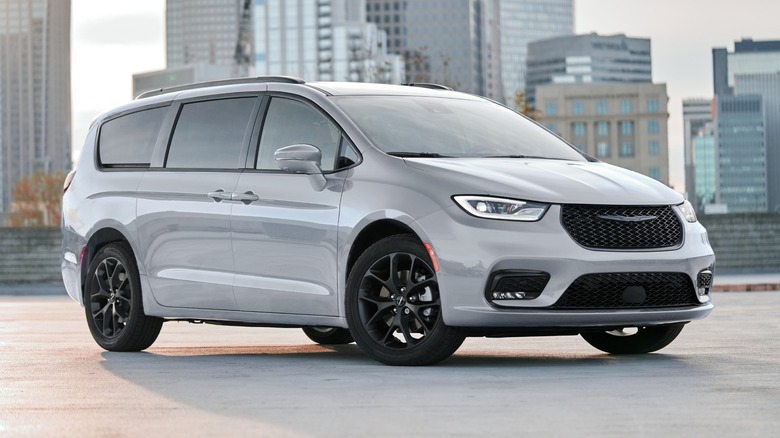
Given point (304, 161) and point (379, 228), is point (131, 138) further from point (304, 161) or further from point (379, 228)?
point (379, 228)

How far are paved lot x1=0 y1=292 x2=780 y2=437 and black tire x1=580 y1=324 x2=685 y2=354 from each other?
15 centimetres

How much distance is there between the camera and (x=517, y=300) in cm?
825

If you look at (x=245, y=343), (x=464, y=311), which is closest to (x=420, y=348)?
(x=464, y=311)

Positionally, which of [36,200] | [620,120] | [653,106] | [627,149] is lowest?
[36,200]

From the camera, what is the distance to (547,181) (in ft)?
27.8

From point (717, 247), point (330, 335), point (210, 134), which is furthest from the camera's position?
point (717, 247)

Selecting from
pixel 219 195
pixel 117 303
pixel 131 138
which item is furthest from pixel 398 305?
pixel 131 138

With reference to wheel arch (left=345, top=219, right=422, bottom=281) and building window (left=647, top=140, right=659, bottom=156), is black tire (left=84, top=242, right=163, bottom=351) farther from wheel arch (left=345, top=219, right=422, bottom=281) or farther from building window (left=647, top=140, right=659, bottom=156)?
building window (left=647, top=140, right=659, bottom=156)

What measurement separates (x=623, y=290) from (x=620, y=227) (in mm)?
373

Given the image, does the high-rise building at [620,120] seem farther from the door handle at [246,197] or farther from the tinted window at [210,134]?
the door handle at [246,197]

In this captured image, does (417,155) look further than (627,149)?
No

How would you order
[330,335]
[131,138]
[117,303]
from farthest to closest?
[330,335] → [131,138] → [117,303]

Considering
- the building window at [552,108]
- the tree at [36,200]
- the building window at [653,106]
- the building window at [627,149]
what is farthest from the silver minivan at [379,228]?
the tree at [36,200]

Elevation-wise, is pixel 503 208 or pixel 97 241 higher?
pixel 503 208
